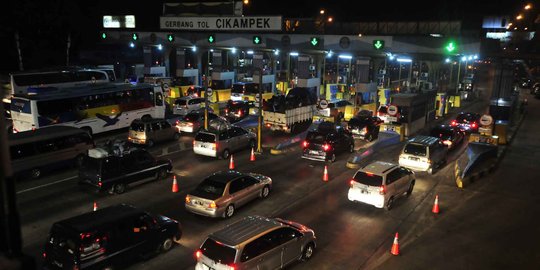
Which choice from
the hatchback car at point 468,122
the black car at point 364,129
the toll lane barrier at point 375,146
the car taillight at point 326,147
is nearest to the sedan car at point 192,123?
the black car at point 364,129

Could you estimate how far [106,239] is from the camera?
11492 millimetres

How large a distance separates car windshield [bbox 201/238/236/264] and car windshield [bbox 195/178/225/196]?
4.42 m

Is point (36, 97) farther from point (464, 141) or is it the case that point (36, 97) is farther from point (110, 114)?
point (464, 141)

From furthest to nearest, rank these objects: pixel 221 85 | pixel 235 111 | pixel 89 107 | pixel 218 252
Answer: pixel 221 85, pixel 235 111, pixel 89 107, pixel 218 252

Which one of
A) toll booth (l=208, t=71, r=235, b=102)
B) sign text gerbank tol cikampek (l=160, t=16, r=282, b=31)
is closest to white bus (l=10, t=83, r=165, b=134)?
sign text gerbank tol cikampek (l=160, t=16, r=282, b=31)

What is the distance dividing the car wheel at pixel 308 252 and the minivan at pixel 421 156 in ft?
35.7

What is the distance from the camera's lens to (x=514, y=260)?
13.4 meters

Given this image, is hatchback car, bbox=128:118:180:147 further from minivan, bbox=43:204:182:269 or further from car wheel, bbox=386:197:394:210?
car wheel, bbox=386:197:394:210

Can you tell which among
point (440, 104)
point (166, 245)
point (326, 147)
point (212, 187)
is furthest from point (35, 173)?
point (440, 104)

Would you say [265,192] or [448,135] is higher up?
[448,135]

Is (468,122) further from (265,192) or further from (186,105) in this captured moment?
(186,105)

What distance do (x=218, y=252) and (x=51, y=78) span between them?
30.4 meters

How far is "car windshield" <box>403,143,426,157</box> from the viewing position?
22.2m

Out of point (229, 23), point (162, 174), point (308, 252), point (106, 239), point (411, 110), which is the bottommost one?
point (308, 252)
